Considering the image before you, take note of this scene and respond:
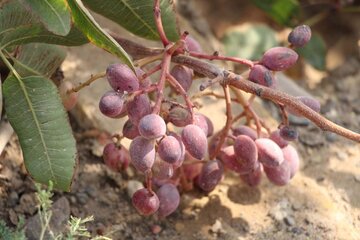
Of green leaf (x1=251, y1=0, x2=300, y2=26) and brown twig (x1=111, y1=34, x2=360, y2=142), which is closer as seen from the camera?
brown twig (x1=111, y1=34, x2=360, y2=142)

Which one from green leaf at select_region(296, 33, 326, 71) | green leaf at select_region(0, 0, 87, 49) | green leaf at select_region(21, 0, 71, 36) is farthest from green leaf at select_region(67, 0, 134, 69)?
green leaf at select_region(296, 33, 326, 71)

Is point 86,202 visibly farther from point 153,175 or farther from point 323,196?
point 323,196

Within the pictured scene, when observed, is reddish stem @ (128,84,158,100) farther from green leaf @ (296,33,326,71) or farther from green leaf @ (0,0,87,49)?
green leaf @ (296,33,326,71)

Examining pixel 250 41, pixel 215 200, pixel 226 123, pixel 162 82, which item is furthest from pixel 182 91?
pixel 250 41

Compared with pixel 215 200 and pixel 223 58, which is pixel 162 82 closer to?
pixel 223 58

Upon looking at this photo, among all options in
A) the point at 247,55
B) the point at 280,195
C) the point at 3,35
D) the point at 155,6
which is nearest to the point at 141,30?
the point at 155,6

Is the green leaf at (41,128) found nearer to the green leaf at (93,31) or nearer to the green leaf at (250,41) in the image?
the green leaf at (93,31)
